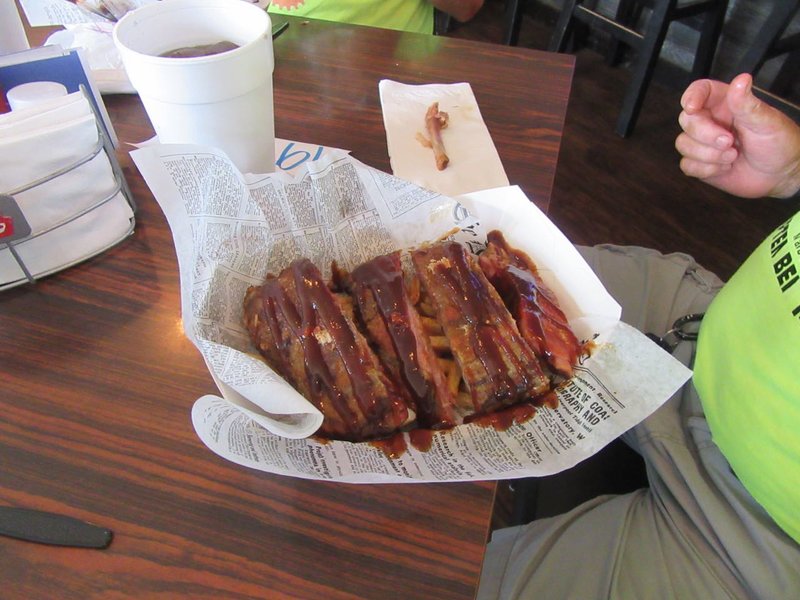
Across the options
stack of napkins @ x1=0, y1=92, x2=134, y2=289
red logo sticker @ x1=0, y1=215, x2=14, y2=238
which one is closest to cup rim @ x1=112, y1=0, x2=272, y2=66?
stack of napkins @ x1=0, y1=92, x2=134, y2=289

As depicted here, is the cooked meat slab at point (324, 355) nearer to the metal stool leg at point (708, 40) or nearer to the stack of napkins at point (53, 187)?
the stack of napkins at point (53, 187)

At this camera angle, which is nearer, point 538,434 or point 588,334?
point 538,434

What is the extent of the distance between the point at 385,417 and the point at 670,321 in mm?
726

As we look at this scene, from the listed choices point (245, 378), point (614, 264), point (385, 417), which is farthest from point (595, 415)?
point (614, 264)

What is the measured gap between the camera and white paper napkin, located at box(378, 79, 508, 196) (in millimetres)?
1072

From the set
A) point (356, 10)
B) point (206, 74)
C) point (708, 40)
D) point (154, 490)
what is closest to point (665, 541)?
point (154, 490)

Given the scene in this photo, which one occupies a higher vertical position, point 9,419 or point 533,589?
point 9,419

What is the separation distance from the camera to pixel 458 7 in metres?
1.75

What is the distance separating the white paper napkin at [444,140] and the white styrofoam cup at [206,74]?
27cm

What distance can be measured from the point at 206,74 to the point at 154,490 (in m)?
0.52

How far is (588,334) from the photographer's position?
0.83 m

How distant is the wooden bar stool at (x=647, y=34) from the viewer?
8.61 ft

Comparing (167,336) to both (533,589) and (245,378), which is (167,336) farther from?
(533,589)

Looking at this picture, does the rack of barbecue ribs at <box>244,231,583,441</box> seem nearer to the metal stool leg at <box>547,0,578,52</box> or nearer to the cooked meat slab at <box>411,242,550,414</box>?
the cooked meat slab at <box>411,242,550,414</box>
